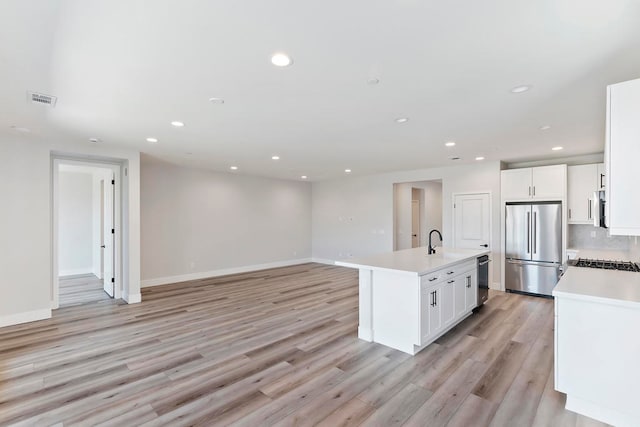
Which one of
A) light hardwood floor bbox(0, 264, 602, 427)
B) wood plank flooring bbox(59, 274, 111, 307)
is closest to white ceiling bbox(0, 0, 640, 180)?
light hardwood floor bbox(0, 264, 602, 427)

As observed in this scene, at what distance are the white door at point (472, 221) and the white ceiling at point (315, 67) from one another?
2.21m

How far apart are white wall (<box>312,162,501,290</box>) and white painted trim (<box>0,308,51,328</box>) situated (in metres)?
6.51

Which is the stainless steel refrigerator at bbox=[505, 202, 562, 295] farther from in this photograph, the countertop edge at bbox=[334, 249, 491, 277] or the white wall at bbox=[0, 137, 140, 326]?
the white wall at bbox=[0, 137, 140, 326]

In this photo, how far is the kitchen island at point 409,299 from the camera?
326 cm

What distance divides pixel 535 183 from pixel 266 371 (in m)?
5.64

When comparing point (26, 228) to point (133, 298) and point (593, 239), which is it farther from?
point (593, 239)

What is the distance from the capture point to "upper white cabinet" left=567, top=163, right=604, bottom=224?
518 cm

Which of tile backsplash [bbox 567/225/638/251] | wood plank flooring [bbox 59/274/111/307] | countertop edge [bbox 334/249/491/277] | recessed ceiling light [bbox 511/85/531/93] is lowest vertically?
wood plank flooring [bbox 59/274/111/307]

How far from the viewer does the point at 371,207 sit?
8.38 metres

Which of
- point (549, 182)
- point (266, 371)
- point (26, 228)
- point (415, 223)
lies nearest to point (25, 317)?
point (26, 228)

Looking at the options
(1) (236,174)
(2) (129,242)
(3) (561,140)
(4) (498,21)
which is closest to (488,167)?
(3) (561,140)

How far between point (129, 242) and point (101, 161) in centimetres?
149

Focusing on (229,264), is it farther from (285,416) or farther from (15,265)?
(285,416)

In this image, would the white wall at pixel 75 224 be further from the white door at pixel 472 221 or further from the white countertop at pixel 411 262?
the white door at pixel 472 221
